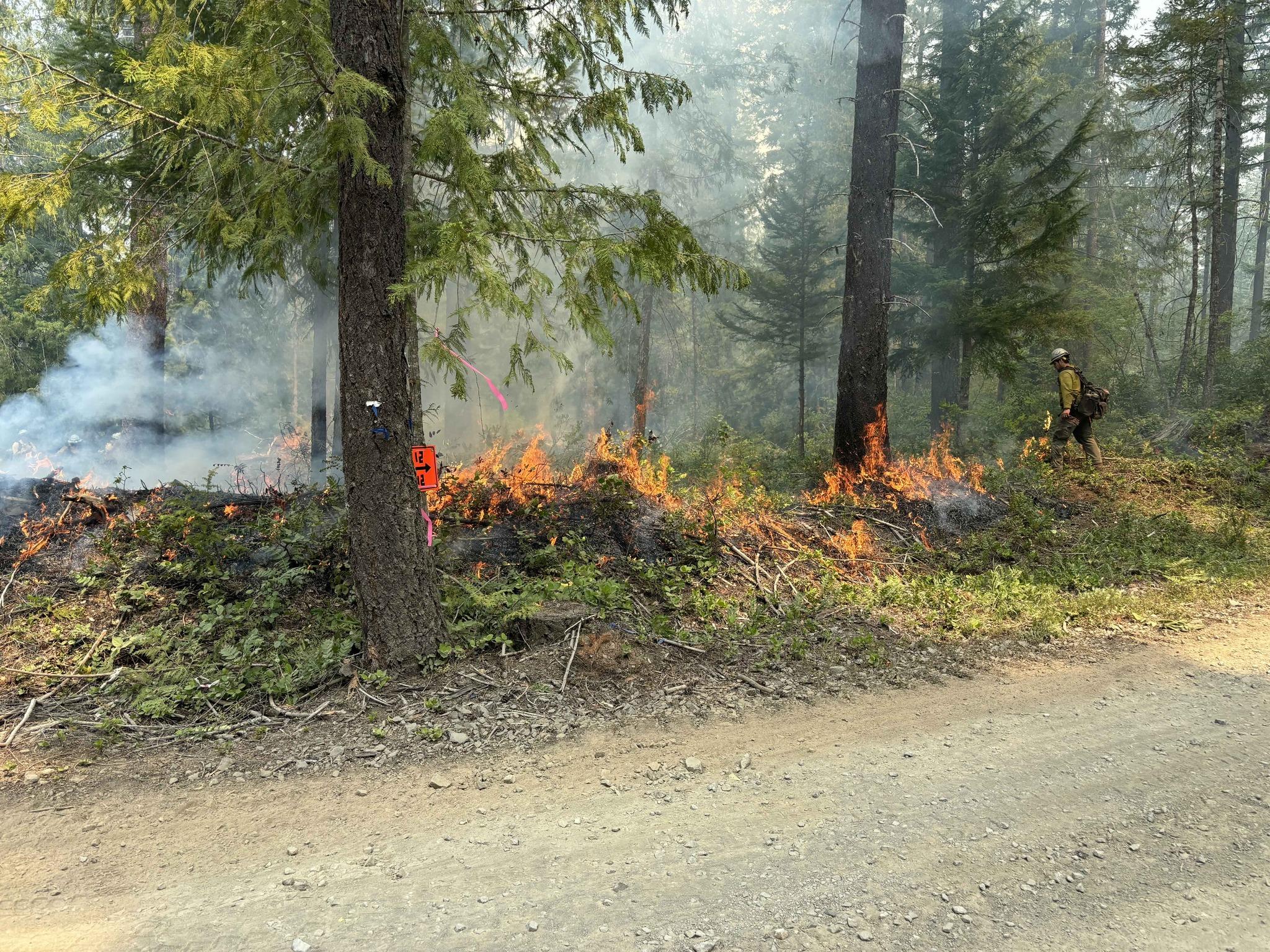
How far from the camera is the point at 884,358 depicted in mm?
10125

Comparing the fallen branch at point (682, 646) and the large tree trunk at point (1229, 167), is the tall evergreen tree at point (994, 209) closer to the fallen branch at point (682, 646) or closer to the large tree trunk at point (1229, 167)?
the large tree trunk at point (1229, 167)

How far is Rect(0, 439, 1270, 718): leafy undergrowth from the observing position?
5719mm

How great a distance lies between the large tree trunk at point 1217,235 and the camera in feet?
51.2

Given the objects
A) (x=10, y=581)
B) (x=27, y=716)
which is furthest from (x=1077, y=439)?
(x=10, y=581)

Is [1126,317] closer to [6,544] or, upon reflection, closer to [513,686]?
[513,686]

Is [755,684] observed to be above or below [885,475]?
below

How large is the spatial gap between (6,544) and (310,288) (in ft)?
42.0

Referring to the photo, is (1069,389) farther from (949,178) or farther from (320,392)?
(320,392)

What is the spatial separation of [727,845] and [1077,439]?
10532mm

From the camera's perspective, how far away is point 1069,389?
10.9 metres

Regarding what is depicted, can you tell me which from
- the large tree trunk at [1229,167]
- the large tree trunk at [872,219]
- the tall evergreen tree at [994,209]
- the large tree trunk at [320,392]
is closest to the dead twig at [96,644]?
the large tree trunk at [872,219]

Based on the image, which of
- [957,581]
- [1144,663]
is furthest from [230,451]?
[1144,663]

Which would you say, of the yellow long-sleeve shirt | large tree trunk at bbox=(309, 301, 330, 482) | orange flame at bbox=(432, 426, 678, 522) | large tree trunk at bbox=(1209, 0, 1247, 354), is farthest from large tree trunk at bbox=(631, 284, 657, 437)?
large tree trunk at bbox=(1209, 0, 1247, 354)

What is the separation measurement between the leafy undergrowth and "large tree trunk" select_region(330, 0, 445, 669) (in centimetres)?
52
